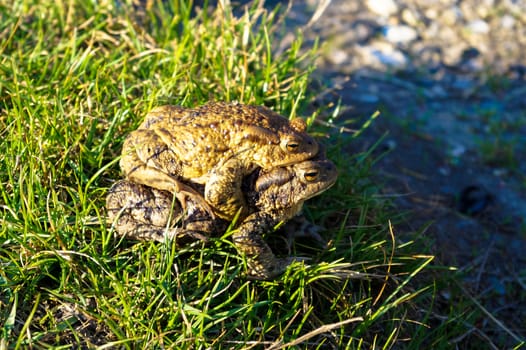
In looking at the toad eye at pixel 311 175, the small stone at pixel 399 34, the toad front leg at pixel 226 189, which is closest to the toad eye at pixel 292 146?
the toad eye at pixel 311 175

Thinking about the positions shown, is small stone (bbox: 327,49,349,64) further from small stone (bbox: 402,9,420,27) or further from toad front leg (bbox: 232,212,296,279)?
toad front leg (bbox: 232,212,296,279)

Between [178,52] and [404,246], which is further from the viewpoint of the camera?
[178,52]

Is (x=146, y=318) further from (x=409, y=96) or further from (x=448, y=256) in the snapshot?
(x=409, y=96)

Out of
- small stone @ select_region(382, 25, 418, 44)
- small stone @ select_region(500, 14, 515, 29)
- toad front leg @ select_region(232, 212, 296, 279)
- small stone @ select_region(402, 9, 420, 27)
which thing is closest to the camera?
toad front leg @ select_region(232, 212, 296, 279)

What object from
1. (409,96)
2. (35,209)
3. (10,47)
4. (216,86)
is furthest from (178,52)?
(409,96)

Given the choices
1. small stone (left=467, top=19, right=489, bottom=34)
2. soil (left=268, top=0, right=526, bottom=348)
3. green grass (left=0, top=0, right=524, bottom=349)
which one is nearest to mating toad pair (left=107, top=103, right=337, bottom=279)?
green grass (left=0, top=0, right=524, bottom=349)

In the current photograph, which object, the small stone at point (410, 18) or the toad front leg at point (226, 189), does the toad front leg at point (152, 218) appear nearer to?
the toad front leg at point (226, 189)
